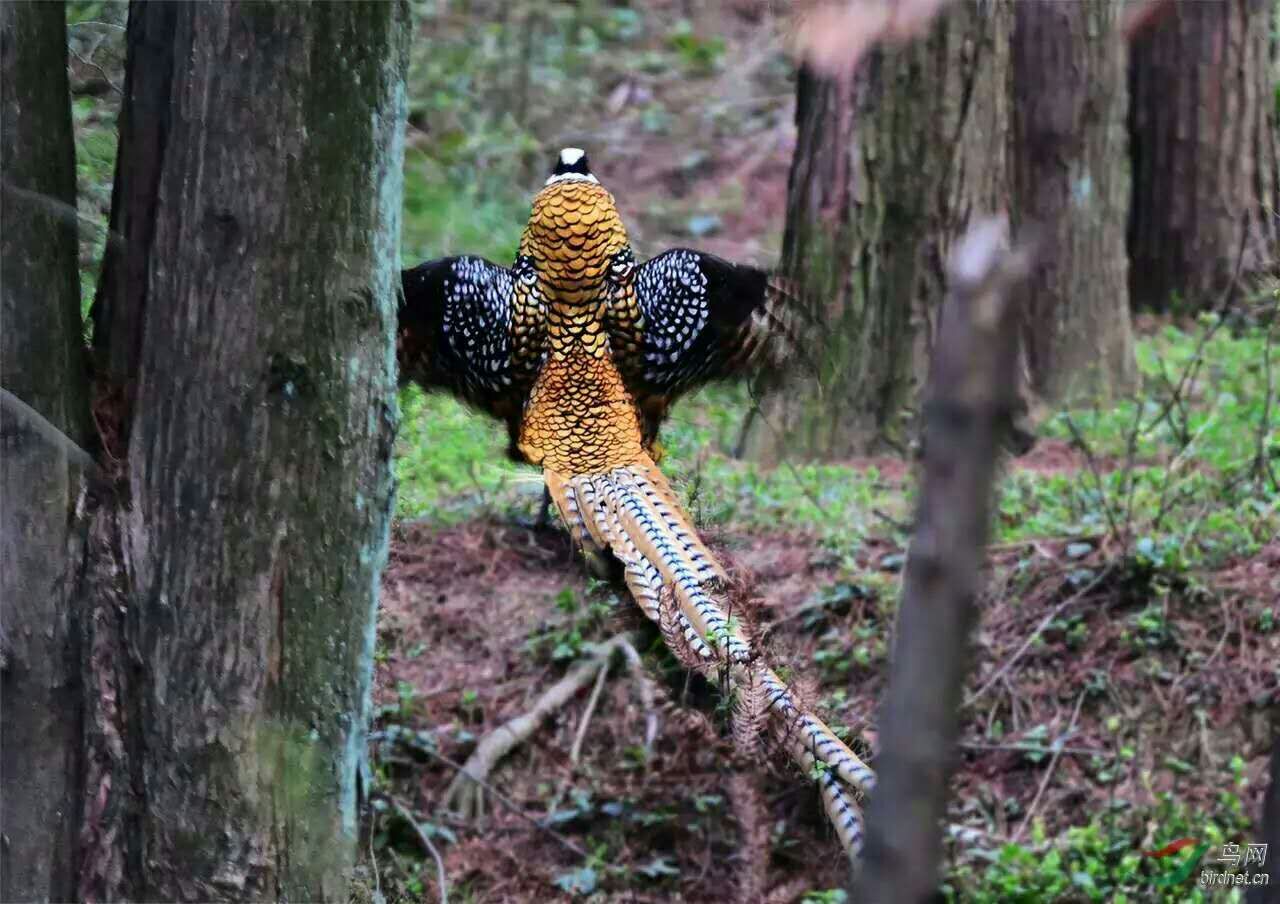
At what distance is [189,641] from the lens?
315 cm

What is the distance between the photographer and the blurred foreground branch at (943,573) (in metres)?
1.01

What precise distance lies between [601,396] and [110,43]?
1826 millimetres

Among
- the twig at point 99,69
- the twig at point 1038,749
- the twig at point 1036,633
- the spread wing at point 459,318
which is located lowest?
the twig at point 1038,749

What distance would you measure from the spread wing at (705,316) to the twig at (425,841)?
179 centimetres

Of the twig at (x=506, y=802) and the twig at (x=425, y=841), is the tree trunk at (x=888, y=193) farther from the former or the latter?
the twig at (x=425, y=841)

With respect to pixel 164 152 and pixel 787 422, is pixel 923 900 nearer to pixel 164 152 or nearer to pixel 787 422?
pixel 164 152

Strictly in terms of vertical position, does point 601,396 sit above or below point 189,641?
above

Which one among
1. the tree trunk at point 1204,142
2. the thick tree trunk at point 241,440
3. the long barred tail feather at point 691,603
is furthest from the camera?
the tree trunk at point 1204,142

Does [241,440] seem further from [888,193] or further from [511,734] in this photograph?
[888,193]

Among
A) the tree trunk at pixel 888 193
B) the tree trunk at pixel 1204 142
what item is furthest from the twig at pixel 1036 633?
the tree trunk at pixel 1204 142

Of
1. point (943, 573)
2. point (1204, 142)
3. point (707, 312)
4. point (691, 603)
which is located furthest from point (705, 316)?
point (1204, 142)

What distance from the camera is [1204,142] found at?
8.55 m

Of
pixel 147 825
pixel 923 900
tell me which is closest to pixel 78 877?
pixel 147 825

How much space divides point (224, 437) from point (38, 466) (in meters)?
0.44
